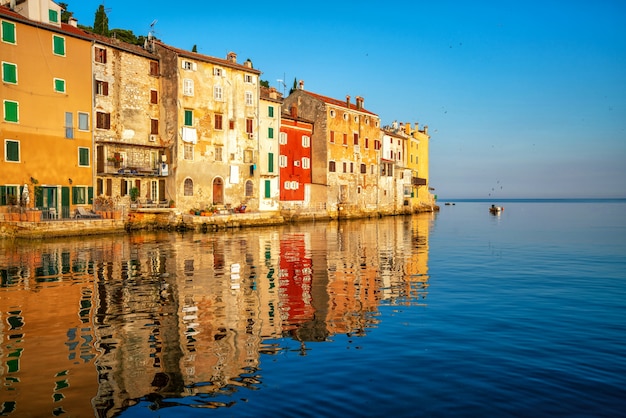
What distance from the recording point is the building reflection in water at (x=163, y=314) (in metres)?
7.66

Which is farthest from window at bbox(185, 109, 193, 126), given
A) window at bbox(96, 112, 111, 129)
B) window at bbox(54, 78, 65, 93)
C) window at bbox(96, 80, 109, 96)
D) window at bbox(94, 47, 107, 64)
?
window at bbox(54, 78, 65, 93)

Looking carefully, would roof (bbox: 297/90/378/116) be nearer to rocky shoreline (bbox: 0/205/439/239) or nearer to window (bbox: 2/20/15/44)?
rocky shoreline (bbox: 0/205/439/239)

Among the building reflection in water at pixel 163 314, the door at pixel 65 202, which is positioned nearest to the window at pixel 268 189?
the door at pixel 65 202

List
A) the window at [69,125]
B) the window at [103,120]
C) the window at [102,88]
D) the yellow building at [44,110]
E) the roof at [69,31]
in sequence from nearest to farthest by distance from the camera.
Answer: the yellow building at [44,110] → the roof at [69,31] → the window at [69,125] → the window at [103,120] → the window at [102,88]

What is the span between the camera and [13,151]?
32688 millimetres

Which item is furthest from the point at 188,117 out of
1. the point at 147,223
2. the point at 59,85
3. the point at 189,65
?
the point at 59,85

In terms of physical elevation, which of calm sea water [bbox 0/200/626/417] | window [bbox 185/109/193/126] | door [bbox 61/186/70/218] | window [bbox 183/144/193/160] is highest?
window [bbox 185/109/193/126]

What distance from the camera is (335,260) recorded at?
23.6 meters

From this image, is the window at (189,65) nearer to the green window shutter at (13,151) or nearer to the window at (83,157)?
the window at (83,157)

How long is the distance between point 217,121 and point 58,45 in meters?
14.5

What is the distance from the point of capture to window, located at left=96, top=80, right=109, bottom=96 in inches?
1512

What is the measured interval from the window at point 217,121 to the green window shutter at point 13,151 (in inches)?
668

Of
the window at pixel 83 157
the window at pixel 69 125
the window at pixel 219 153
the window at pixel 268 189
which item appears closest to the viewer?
the window at pixel 69 125

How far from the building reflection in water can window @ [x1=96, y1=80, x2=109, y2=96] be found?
1655 centimetres
